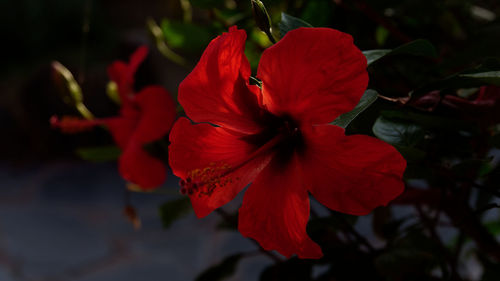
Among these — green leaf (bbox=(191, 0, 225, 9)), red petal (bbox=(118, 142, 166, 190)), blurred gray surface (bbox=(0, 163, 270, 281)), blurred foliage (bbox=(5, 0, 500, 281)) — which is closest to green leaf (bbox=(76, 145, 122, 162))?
blurred foliage (bbox=(5, 0, 500, 281))

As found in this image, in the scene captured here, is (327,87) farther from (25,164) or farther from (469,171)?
(25,164)

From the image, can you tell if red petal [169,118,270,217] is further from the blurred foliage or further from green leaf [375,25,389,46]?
green leaf [375,25,389,46]

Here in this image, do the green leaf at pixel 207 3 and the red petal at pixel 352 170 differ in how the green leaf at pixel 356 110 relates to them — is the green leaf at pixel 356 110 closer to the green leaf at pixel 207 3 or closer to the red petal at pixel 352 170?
the red petal at pixel 352 170

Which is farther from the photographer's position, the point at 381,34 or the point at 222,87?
the point at 381,34

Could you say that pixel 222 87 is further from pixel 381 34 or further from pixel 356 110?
pixel 381 34

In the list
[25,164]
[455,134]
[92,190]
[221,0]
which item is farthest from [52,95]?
[455,134]

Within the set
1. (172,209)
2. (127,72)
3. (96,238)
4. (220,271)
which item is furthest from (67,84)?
(96,238)
